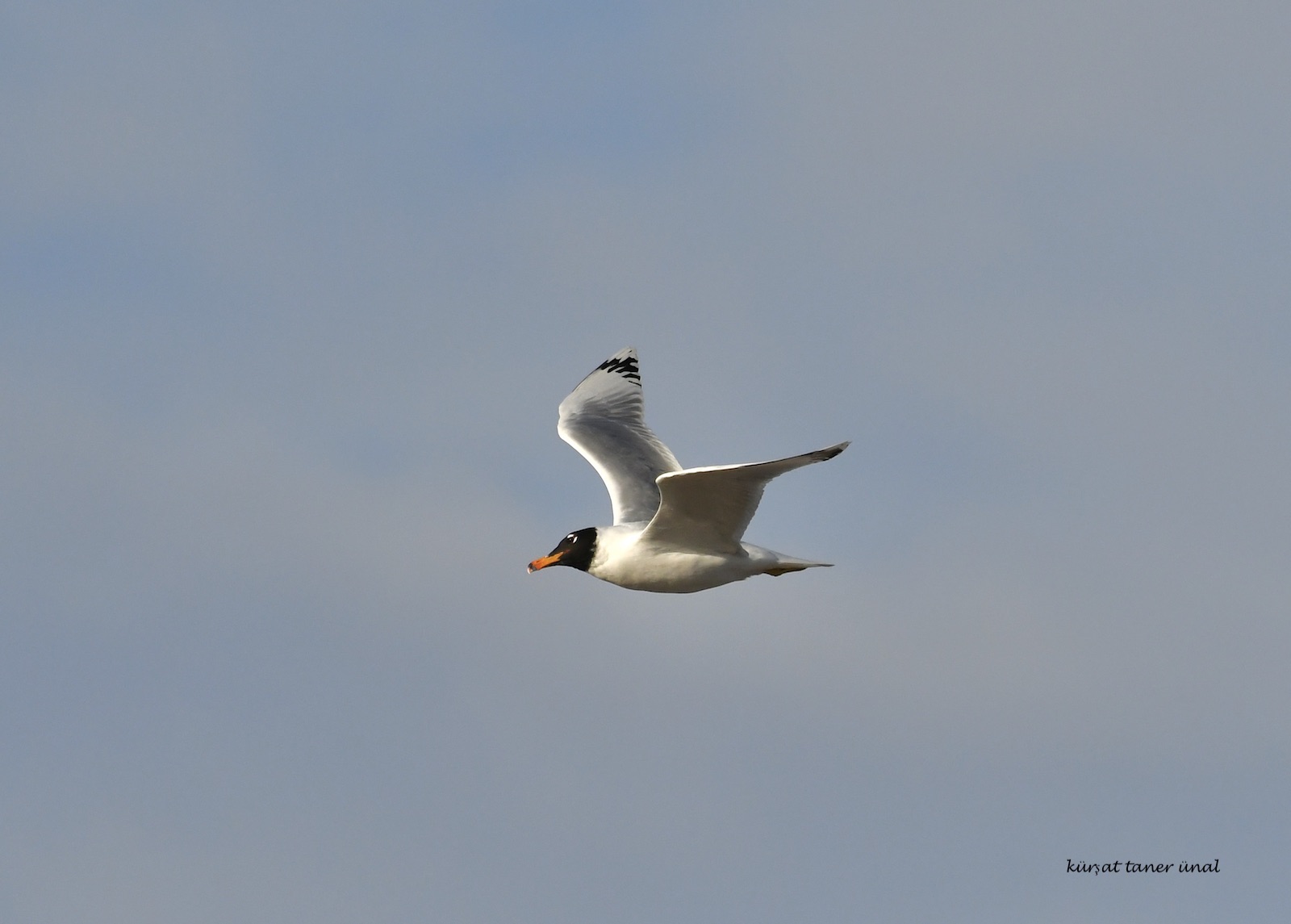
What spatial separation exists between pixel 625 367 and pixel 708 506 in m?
6.71

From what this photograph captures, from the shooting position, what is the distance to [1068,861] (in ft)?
59.7

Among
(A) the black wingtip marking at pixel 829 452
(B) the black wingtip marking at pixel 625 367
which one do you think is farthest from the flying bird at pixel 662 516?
(B) the black wingtip marking at pixel 625 367

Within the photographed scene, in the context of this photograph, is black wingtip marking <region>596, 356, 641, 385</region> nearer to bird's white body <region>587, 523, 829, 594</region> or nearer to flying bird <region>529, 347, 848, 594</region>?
flying bird <region>529, 347, 848, 594</region>

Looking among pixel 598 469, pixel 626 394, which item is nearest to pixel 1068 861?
pixel 598 469

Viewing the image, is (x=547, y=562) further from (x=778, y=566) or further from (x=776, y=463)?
(x=776, y=463)

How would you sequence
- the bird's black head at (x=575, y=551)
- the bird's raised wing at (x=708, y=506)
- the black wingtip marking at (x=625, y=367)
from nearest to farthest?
the bird's raised wing at (x=708, y=506), the bird's black head at (x=575, y=551), the black wingtip marking at (x=625, y=367)

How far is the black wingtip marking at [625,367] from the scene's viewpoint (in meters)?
24.9

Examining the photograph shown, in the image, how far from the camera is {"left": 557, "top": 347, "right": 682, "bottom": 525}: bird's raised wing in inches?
853

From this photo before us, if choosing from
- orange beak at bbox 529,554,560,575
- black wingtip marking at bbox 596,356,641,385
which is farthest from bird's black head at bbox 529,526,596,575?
black wingtip marking at bbox 596,356,641,385

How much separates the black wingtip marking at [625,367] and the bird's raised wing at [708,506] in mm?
5670

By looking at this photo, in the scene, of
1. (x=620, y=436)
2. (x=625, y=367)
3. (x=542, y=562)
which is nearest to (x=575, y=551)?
(x=542, y=562)

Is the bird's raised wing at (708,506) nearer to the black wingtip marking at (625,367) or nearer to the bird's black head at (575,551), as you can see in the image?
the bird's black head at (575,551)

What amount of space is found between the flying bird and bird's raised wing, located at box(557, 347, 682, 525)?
0.02m

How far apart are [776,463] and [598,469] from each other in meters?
6.22
